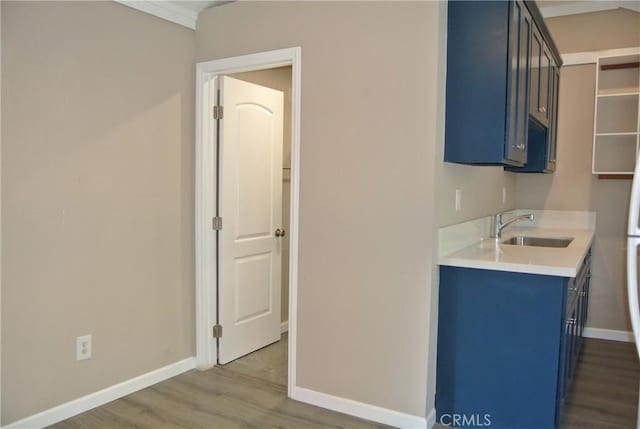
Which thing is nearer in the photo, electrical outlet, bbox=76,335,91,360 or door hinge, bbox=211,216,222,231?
electrical outlet, bbox=76,335,91,360

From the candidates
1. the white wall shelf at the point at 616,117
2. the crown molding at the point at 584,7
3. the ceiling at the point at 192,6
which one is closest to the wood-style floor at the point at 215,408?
the ceiling at the point at 192,6

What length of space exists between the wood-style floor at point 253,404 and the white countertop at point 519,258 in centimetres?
89

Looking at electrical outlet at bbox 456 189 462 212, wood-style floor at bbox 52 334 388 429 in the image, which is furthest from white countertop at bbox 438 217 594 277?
wood-style floor at bbox 52 334 388 429

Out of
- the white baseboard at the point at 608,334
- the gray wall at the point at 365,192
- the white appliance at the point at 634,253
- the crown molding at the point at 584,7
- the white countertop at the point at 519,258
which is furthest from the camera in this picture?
the white baseboard at the point at 608,334

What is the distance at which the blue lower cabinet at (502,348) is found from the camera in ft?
7.92

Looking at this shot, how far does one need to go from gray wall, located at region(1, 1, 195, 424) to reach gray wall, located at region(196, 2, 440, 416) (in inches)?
30.9

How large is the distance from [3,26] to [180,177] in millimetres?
1259

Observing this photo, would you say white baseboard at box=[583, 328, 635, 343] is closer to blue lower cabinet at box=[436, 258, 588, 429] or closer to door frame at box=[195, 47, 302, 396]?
blue lower cabinet at box=[436, 258, 588, 429]

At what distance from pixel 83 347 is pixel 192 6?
2.15 meters

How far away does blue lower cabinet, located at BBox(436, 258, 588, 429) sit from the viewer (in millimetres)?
2414

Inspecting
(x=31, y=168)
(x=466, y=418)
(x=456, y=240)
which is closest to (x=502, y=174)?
(x=456, y=240)

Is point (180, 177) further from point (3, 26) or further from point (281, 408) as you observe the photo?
point (281, 408)

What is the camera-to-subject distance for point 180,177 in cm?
324

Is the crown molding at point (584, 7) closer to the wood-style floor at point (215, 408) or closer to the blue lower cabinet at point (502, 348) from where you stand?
the blue lower cabinet at point (502, 348)
